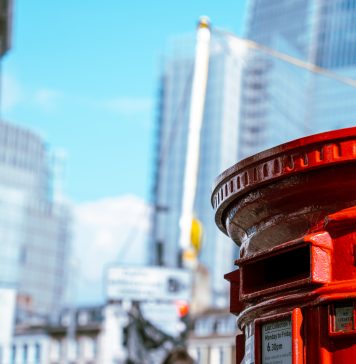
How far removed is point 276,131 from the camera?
154 m

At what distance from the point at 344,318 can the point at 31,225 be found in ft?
482

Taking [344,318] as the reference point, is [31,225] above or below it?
above

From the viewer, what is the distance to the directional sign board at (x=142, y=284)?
41188mm

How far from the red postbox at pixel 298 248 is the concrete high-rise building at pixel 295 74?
430 feet

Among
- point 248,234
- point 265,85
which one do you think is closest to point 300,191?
point 248,234

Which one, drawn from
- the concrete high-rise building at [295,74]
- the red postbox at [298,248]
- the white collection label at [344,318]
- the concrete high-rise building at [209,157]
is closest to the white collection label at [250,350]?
the red postbox at [298,248]

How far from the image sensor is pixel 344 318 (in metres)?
3.55

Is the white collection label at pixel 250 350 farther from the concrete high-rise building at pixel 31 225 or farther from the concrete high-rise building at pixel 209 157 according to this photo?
the concrete high-rise building at pixel 209 157

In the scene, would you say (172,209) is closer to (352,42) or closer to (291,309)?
(352,42)

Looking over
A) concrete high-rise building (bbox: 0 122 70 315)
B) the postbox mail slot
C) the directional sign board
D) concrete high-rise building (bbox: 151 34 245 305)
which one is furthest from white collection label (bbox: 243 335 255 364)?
concrete high-rise building (bbox: 151 34 245 305)

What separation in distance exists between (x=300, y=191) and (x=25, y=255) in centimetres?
14205

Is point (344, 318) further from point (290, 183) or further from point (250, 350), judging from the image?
point (250, 350)

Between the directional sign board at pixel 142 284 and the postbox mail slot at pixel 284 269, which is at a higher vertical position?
the directional sign board at pixel 142 284

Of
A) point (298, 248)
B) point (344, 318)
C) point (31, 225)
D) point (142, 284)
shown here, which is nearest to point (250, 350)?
point (298, 248)
